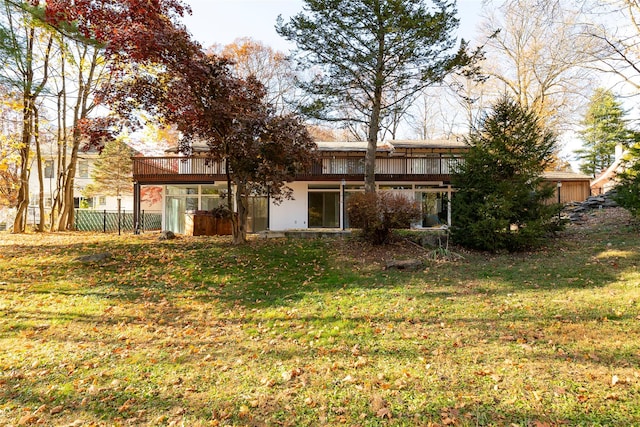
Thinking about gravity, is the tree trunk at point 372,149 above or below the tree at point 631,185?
above

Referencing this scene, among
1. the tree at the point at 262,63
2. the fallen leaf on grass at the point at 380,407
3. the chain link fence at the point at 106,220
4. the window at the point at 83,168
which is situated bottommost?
→ the fallen leaf on grass at the point at 380,407

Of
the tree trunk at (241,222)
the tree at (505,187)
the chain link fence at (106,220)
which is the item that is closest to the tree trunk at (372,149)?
the tree at (505,187)

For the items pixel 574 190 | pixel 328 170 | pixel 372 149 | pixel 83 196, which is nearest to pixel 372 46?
pixel 372 149

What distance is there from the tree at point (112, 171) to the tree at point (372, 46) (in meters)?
21.0

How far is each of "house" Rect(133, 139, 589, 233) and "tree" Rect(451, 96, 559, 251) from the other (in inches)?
228

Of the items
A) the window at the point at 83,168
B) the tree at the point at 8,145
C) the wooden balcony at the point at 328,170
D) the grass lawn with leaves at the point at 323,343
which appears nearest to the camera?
the grass lawn with leaves at the point at 323,343

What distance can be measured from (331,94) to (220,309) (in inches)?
342

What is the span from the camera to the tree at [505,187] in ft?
33.0

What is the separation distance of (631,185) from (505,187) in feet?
12.0

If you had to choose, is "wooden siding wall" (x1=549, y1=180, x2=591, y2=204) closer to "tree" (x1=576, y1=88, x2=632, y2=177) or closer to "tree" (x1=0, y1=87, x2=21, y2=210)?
"tree" (x1=576, y1=88, x2=632, y2=177)

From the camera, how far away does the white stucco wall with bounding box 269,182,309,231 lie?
18078 millimetres

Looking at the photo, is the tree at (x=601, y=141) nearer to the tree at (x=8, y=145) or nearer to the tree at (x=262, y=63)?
the tree at (x=262, y=63)

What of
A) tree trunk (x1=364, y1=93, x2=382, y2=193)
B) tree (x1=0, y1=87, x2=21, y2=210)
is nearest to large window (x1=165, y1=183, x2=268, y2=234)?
tree (x1=0, y1=87, x2=21, y2=210)

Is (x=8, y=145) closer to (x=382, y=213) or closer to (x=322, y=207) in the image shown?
(x=322, y=207)
